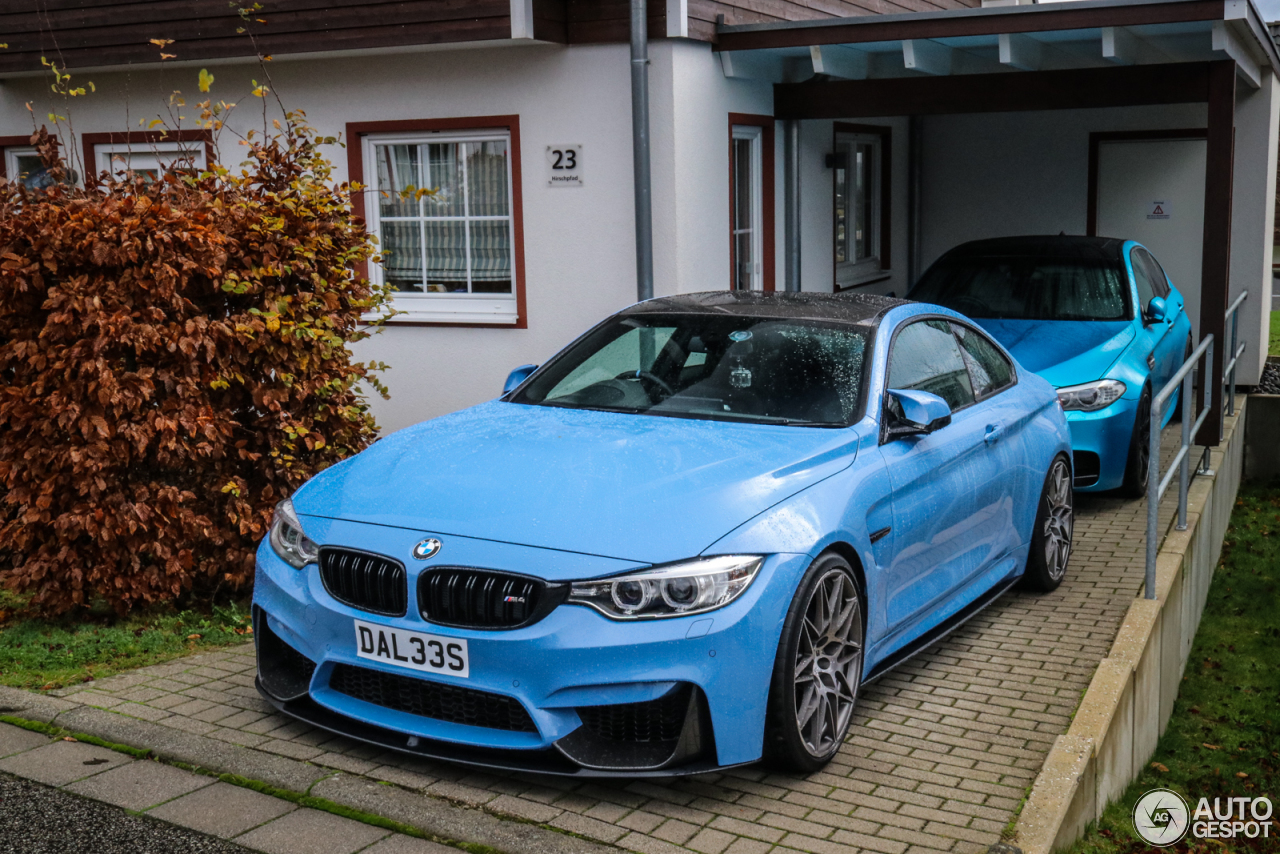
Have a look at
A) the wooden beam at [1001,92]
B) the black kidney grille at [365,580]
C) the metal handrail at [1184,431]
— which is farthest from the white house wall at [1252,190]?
the black kidney grille at [365,580]

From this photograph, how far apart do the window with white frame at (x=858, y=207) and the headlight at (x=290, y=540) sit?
8.87m

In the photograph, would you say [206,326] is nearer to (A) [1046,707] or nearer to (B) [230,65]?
(A) [1046,707]

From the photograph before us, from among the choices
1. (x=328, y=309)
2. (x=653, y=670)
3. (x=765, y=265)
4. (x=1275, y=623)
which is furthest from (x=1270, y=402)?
(x=653, y=670)

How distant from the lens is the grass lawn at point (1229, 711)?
19.0 feet

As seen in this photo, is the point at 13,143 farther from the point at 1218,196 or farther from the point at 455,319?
the point at 1218,196

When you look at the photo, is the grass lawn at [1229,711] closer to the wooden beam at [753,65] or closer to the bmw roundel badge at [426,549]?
the bmw roundel badge at [426,549]

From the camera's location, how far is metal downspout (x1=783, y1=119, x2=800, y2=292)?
11164 millimetres

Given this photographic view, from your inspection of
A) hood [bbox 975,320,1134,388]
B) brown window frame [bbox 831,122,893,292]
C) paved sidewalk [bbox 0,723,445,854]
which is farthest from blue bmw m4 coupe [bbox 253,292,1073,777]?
brown window frame [bbox 831,122,893,292]

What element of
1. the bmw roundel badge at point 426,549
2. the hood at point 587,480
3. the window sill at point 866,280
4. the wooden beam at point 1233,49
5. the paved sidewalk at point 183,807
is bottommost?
the paved sidewalk at point 183,807

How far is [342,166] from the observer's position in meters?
11.0

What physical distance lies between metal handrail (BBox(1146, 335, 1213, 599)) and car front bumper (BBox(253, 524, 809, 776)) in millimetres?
2599

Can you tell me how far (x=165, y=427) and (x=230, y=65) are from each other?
6.25 m

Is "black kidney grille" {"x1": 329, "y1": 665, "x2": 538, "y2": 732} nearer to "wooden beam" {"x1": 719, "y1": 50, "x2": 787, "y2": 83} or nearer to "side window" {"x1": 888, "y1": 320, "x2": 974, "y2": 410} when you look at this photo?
"side window" {"x1": 888, "y1": 320, "x2": 974, "y2": 410}

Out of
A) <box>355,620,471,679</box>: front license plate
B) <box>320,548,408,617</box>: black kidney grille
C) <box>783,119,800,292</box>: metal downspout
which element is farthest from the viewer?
<box>783,119,800,292</box>: metal downspout
